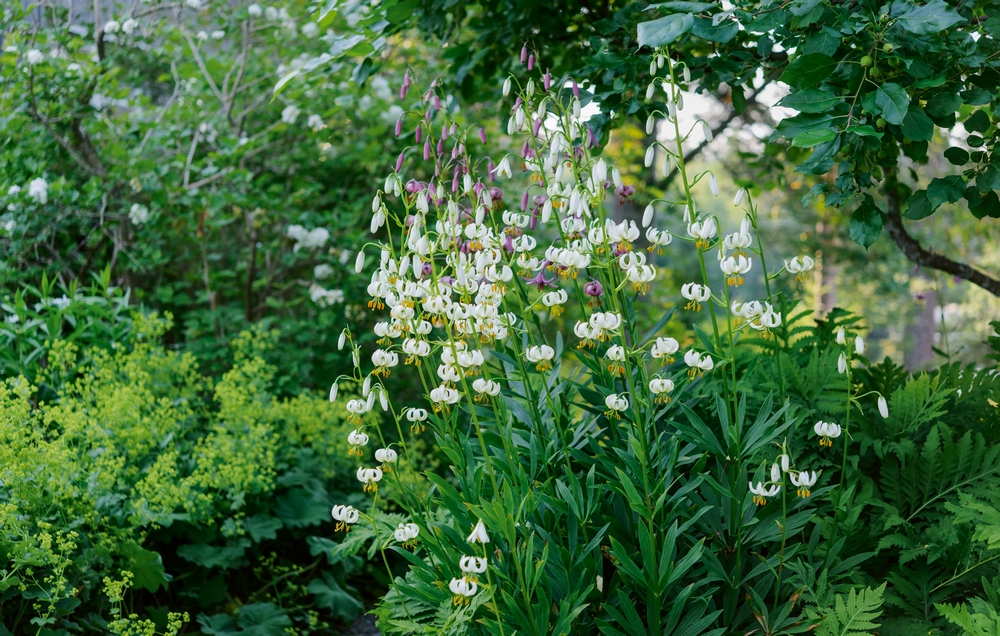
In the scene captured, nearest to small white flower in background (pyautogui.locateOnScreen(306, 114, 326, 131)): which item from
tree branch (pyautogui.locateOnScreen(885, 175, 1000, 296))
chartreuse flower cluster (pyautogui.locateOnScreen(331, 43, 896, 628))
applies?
chartreuse flower cluster (pyautogui.locateOnScreen(331, 43, 896, 628))

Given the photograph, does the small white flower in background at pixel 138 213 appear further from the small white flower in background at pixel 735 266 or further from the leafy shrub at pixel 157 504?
the small white flower in background at pixel 735 266

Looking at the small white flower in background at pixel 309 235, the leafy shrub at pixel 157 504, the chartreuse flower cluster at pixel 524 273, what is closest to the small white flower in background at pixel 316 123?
the small white flower in background at pixel 309 235

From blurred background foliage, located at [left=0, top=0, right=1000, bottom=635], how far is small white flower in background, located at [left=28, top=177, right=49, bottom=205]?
Result: 0.04 meters

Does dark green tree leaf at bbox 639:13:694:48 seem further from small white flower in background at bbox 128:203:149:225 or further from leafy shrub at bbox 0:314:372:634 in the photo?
small white flower in background at bbox 128:203:149:225

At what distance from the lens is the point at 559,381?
2361mm

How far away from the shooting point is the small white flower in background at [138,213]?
12.1 ft

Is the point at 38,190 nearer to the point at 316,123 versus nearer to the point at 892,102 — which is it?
the point at 316,123

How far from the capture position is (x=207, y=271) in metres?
4.27

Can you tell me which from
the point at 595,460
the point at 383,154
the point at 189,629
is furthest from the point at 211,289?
the point at 595,460

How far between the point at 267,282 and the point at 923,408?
3.55 m

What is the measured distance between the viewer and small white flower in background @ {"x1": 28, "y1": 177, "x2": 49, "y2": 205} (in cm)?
341

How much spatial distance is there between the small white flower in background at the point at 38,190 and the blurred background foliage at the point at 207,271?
37mm

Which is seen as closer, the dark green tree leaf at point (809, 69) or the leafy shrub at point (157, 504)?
the dark green tree leaf at point (809, 69)

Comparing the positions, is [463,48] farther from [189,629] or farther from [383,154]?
[189,629]
